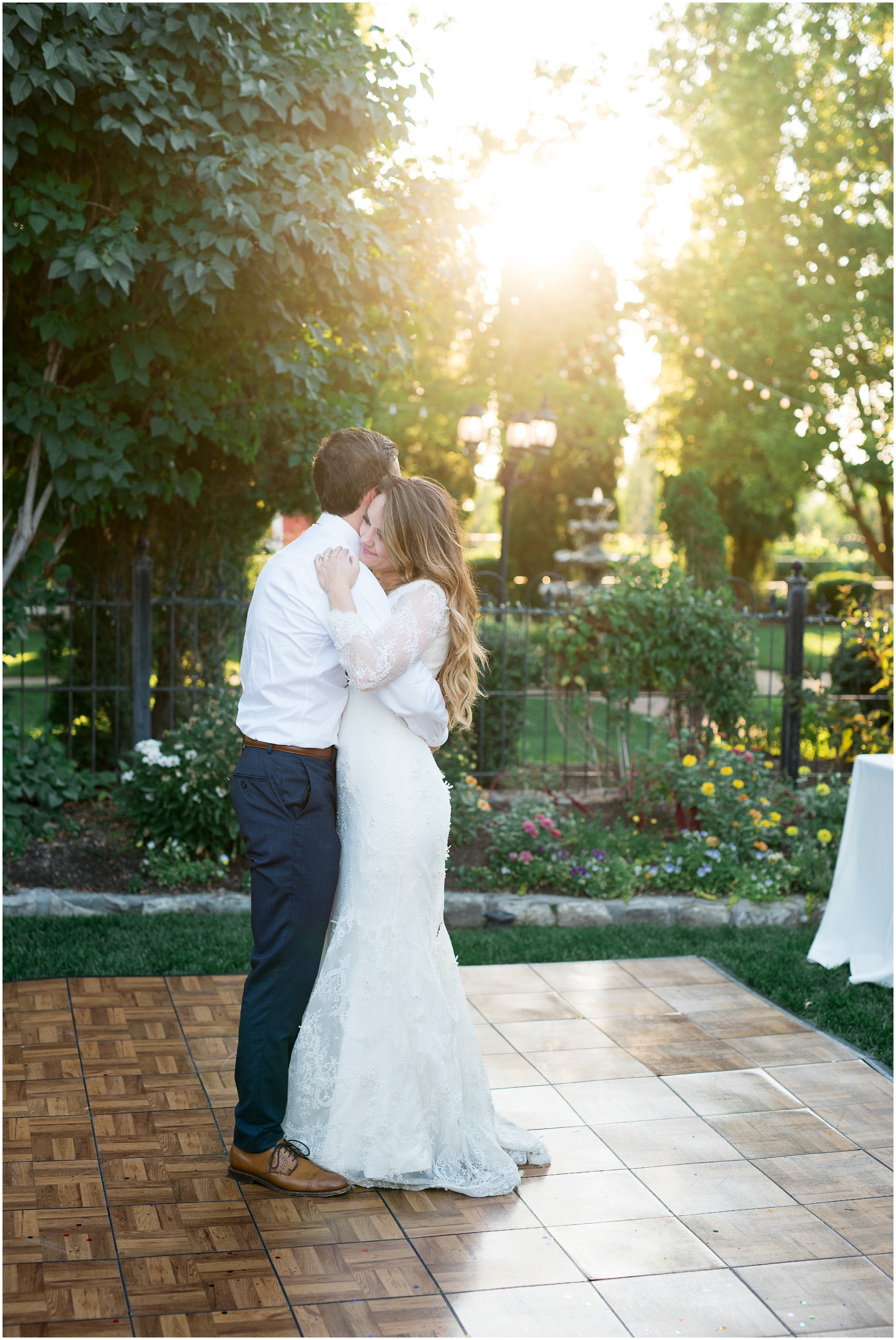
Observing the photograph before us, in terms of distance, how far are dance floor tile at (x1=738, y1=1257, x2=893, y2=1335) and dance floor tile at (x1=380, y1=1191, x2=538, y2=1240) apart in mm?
581

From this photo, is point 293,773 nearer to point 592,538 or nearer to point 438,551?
point 438,551

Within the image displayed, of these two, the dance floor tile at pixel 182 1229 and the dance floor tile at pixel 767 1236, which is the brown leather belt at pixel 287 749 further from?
the dance floor tile at pixel 767 1236

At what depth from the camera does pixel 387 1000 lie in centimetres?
305

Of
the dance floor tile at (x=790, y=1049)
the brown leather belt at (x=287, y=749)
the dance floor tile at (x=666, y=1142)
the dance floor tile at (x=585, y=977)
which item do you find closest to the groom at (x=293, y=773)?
the brown leather belt at (x=287, y=749)

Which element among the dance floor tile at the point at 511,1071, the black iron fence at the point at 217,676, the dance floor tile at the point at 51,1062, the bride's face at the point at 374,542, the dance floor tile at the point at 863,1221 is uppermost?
the bride's face at the point at 374,542

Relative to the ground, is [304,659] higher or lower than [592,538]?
lower

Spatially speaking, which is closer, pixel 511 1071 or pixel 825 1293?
pixel 825 1293

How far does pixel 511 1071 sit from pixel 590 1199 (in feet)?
2.75

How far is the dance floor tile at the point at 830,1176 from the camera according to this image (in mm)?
3143

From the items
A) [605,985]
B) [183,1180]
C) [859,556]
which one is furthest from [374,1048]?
[859,556]

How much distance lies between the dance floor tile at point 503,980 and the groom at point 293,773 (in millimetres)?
1600

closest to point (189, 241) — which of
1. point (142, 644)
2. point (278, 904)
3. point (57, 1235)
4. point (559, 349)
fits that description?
point (142, 644)

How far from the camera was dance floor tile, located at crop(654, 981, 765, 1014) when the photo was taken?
454cm

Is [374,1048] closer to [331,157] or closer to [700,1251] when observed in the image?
[700,1251]
